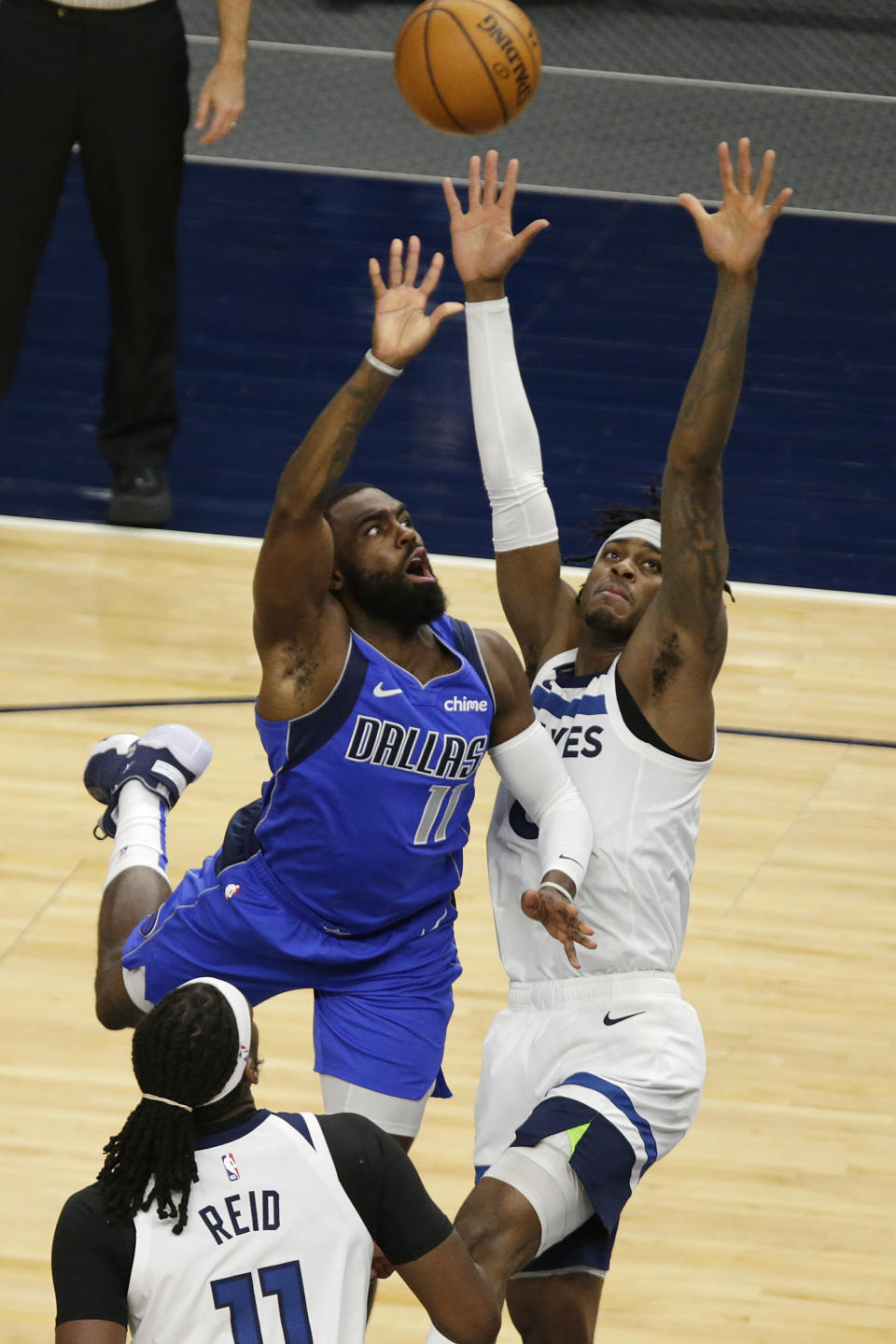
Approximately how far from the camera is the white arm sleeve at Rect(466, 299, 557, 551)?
172 inches

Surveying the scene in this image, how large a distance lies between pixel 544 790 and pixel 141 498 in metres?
4.69

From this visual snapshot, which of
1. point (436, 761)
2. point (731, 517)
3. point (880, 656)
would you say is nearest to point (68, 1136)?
point (436, 761)

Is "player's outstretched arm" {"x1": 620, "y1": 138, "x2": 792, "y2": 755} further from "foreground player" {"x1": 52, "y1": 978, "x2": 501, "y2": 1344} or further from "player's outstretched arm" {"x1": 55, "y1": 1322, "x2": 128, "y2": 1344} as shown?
"player's outstretched arm" {"x1": 55, "y1": 1322, "x2": 128, "y2": 1344}

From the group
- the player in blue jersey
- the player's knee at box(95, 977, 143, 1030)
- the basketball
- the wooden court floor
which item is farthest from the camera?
the basketball

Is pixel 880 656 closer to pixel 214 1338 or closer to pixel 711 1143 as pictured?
pixel 711 1143

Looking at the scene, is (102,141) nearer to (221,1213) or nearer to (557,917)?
(557,917)

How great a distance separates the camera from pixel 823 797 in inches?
261

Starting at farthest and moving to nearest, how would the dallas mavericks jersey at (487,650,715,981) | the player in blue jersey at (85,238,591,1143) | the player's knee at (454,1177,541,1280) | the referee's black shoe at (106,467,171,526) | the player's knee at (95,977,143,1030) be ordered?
the referee's black shoe at (106,467,171,526)
the player's knee at (95,977,143,1030)
the dallas mavericks jersey at (487,650,715,981)
the player in blue jersey at (85,238,591,1143)
the player's knee at (454,1177,541,1280)

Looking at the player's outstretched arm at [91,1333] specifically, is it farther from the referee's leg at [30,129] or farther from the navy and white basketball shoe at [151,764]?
the referee's leg at [30,129]

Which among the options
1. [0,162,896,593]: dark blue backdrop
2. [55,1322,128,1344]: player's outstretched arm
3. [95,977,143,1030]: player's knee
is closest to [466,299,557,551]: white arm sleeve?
[95,977,143,1030]: player's knee

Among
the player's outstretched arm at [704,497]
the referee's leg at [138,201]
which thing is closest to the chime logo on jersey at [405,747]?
the player's outstretched arm at [704,497]

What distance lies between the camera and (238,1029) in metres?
3.00

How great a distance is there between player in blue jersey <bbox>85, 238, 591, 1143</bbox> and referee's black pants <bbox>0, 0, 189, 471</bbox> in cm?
413

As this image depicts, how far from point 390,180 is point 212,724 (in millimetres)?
7087
